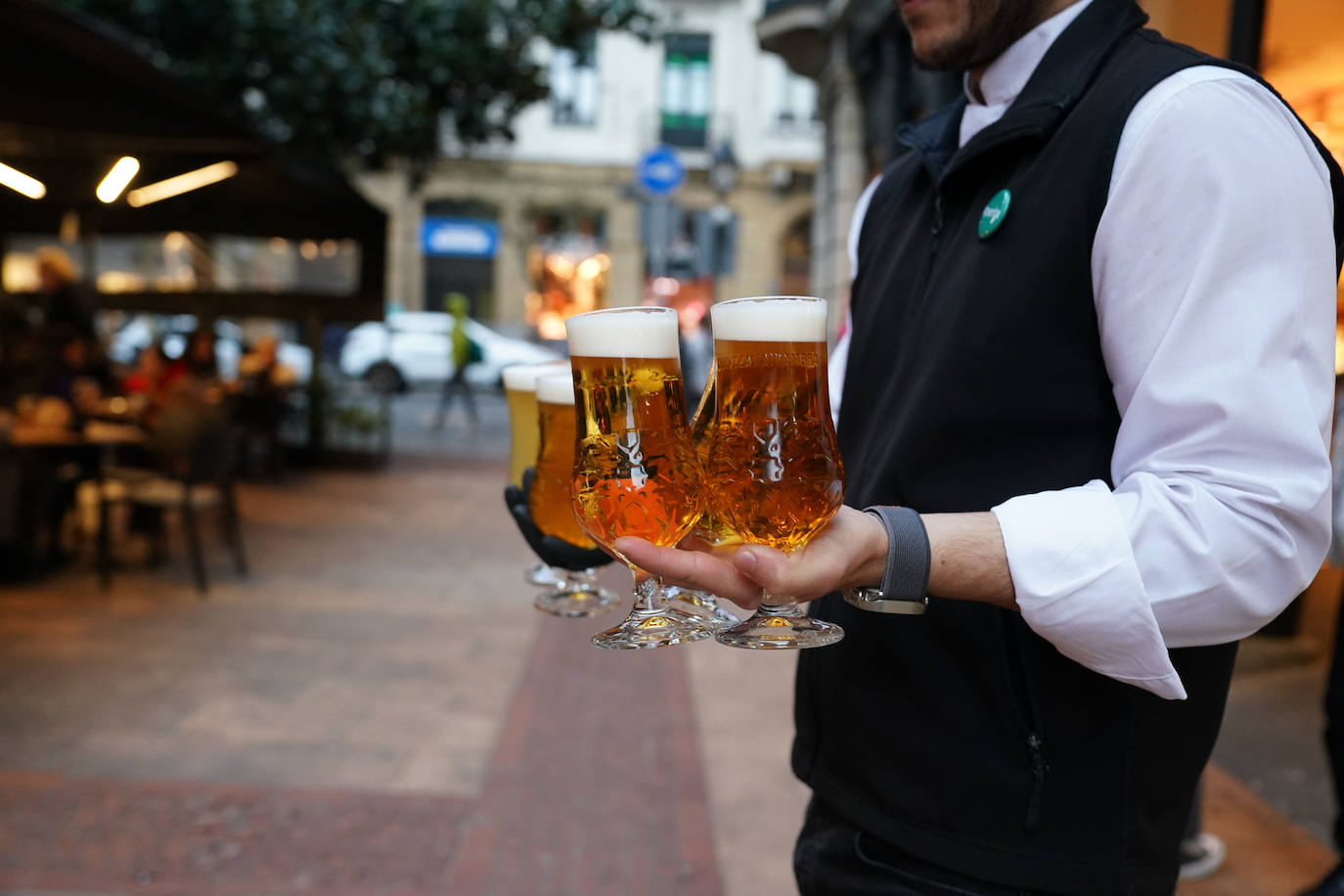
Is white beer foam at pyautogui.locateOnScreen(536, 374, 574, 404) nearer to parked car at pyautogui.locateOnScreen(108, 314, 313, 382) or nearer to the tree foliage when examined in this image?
the tree foliage

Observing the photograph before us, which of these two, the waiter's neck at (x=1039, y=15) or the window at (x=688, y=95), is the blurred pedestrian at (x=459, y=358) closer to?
the window at (x=688, y=95)

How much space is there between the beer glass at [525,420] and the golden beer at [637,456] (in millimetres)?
488

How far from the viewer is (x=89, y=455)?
838cm

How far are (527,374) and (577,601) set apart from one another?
0.40 meters

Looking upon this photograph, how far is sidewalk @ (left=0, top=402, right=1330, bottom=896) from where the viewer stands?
12.3 ft

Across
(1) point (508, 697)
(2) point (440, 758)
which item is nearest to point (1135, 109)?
(2) point (440, 758)

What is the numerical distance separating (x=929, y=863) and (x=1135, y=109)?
36.8 inches

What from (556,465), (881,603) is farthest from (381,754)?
(881,603)

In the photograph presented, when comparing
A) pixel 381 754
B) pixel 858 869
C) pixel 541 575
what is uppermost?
pixel 541 575

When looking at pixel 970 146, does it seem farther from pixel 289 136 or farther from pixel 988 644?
pixel 289 136

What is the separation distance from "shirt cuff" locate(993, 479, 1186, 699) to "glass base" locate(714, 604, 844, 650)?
213mm

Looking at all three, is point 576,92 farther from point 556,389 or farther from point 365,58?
point 556,389

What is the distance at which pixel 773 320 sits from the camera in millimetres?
1225

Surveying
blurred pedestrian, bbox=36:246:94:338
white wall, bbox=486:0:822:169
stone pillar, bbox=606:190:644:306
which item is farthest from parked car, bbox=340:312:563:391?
blurred pedestrian, bbox=36:246:94:338
